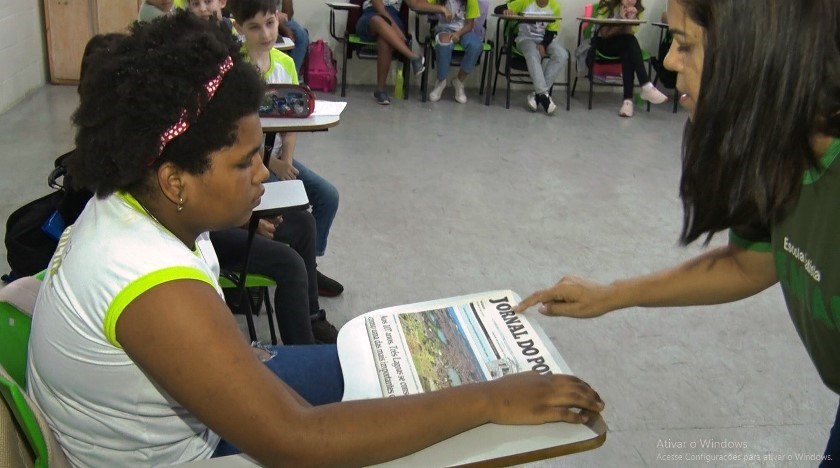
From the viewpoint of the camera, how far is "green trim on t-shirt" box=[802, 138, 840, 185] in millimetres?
870

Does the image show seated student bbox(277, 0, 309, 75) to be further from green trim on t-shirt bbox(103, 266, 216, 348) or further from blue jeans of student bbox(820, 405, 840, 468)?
blue jeans of student bbox(820, 405, 840, 468)

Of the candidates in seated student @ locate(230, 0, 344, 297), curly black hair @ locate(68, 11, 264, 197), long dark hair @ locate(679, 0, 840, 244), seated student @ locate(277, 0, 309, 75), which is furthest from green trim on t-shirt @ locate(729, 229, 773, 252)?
seated student @ locate(277, 0, 309, 75)

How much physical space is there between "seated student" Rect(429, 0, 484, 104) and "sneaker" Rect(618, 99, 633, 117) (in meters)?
1.31

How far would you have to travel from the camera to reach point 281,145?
278cm

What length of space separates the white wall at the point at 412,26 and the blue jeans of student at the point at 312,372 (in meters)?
5.76

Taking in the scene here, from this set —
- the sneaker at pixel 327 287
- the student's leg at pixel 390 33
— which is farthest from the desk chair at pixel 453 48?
the sneaker at pixel 327 287

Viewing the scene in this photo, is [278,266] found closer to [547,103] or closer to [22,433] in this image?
[22,433]

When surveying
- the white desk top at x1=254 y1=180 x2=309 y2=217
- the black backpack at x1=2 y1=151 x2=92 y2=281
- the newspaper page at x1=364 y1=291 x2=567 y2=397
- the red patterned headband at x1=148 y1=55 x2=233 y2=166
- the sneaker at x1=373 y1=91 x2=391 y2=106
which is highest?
the red patterned headband at x1=148 y1=55 x2=233 y2=166

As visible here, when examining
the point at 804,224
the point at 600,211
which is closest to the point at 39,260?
the point at 804,224

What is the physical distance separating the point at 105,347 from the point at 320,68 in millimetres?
5599

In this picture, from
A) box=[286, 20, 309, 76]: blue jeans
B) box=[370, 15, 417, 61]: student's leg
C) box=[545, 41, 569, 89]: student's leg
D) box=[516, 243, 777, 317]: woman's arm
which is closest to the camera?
box=[516, 243, 777, 317]: woman's arm

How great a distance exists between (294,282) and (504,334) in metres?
1.04

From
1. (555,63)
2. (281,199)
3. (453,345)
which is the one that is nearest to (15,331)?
(453,345)

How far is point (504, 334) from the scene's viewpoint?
3.74 feet
